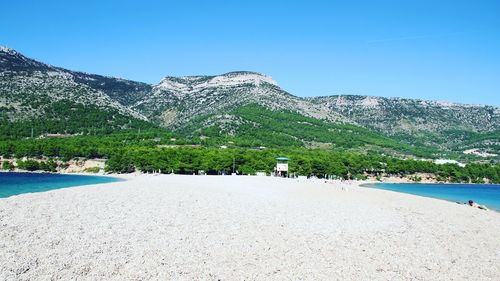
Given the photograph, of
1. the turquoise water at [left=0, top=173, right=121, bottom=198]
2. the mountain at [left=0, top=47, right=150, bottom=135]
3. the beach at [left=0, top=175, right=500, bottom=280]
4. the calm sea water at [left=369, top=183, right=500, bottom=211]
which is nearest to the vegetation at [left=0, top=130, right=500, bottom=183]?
the mountain at [left=0, top=47, right=150, bottom=135]

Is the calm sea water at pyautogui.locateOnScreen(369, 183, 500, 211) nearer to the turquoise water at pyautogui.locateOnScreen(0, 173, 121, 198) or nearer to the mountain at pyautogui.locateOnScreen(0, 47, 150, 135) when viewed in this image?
the turquoise water at pyautogui.locateOnScreen(0, 173, 121, 198)

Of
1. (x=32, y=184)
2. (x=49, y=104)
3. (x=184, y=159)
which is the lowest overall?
(x=32, y=184)

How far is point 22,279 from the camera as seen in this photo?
41.7 ft

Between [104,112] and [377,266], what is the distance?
147 metres

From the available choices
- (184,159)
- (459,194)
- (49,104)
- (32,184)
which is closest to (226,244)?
(32,184)

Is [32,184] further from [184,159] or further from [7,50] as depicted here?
[7,50]

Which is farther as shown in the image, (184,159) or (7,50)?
(7,50)

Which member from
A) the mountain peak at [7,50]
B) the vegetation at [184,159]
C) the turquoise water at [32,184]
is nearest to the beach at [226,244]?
the turquoise water at [32,184]

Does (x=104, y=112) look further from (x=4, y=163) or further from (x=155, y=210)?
(x=155, y=210)

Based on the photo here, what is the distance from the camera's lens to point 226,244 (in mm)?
18422

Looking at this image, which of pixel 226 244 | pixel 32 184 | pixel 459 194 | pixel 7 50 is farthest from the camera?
pixel 7 50

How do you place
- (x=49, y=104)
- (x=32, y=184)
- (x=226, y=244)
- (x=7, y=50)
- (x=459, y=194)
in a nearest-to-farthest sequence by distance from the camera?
(x=226, y=244), (x=32, y=184), (x=459, y=194), (x=49, y=104), (x=7, y=50)

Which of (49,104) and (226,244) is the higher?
(49,104)

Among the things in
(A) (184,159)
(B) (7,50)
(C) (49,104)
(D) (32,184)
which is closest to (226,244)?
(D) (32,184)
